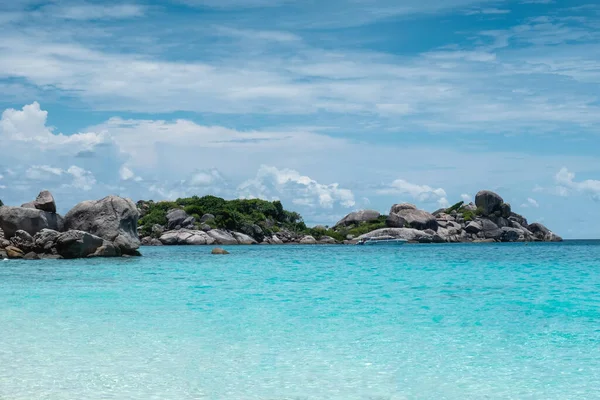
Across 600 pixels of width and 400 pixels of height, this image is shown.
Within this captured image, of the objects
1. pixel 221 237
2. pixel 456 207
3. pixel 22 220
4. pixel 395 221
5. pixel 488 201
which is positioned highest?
pixel 488 201

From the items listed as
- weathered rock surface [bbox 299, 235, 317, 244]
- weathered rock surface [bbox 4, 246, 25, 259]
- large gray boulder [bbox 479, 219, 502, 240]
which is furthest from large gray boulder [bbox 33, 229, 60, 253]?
large gray boulder [bbox 479, 219, 502, 240]

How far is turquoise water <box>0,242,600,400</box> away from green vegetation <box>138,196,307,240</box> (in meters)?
56.4

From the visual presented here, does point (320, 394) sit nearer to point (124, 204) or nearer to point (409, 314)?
point (409, 314)

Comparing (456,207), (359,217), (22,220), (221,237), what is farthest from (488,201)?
(22,220)

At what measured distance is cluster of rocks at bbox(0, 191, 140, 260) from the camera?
31438 mm

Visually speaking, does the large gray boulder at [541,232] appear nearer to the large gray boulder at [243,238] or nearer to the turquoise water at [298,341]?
the large gray boulder at [243,238]

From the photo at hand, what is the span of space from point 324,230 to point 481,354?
78.8 m

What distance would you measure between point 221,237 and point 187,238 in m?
4.17

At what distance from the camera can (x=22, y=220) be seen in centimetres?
3241

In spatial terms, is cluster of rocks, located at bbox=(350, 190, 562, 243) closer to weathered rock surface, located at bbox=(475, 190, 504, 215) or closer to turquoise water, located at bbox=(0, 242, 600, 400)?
weathered rock surface, located at bbox=(475, 190, 504, 215)

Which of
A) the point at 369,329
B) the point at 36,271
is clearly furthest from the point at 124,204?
the point at 369,329

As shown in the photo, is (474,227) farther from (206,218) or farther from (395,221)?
(206,218)

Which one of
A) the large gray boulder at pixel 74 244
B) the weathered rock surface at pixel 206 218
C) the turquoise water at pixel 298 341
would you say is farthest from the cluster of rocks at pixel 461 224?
the turquoise water at pixel 298 341

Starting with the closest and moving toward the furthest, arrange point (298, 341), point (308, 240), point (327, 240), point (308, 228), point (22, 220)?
point (298, 341), point (22, 220), point (308, 240), point (327, 240), point (308, 228)
